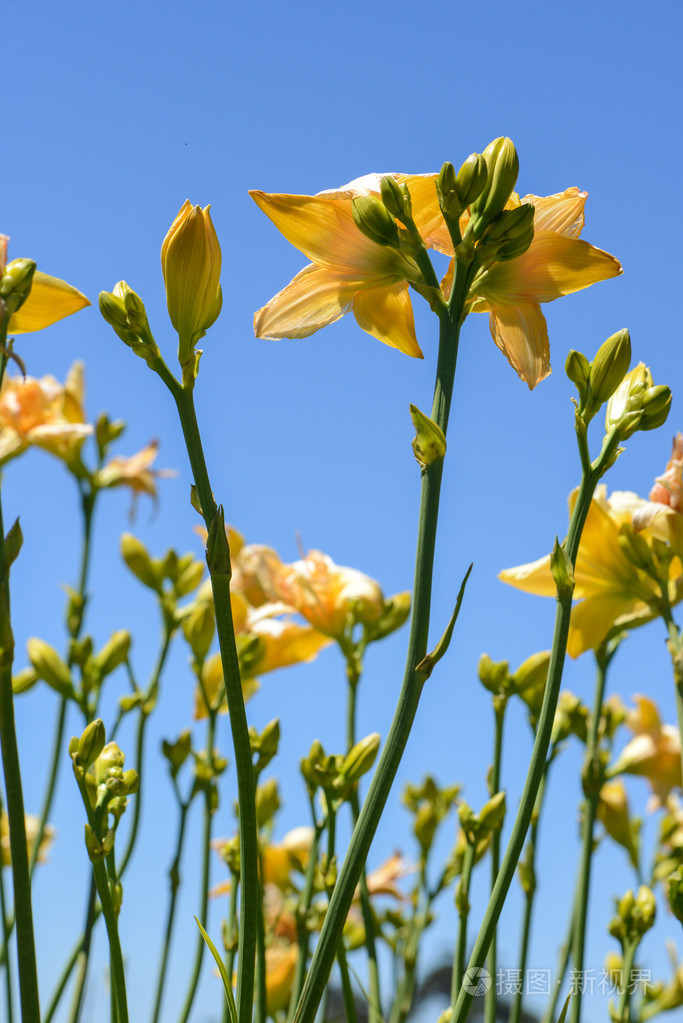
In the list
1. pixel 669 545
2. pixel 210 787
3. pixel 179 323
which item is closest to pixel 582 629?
pixel 669 545

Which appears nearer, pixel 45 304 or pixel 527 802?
pixel 527 802

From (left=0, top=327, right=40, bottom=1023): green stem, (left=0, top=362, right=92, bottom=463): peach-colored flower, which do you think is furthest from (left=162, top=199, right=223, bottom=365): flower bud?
(left=0, top=362, right=92, bottom=463): peach-colored flower

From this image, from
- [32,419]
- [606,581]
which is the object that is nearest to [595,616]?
[606,581]

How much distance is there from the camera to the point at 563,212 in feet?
2.19

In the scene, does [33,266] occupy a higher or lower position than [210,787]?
higher

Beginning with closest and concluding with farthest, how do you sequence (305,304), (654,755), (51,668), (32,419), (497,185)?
(497,185) → (305,304) → (51,668) → (654,755) → (32,419)

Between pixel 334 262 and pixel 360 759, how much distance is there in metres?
0.41

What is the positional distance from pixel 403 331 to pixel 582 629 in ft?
1.26

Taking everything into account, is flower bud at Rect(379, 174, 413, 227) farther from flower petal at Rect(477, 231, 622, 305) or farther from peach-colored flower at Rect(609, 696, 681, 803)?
peach-colored flower at Rect(609, 696, 681, 803)

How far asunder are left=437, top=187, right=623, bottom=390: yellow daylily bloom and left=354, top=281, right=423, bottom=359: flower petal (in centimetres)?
4

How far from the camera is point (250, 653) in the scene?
41.4 inches

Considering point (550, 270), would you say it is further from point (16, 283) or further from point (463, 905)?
point (463, 905)

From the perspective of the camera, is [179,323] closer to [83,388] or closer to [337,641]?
[337,641]

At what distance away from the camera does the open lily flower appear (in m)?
0.64
